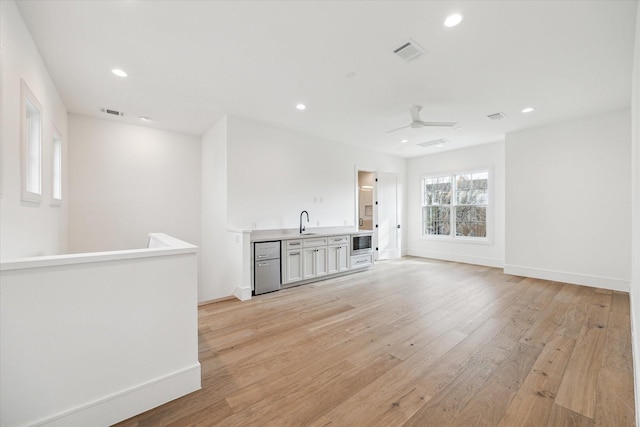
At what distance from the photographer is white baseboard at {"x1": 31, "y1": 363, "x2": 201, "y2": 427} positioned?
1.52 m

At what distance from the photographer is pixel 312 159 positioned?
576cm

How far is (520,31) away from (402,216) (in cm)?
575

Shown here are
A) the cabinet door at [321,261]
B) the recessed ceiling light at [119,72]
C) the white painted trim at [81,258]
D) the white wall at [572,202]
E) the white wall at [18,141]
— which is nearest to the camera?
the white painted trim at [81,258]

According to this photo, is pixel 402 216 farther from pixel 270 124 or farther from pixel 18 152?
pixel 18 152

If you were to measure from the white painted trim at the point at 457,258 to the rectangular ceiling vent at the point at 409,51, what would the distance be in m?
5.39

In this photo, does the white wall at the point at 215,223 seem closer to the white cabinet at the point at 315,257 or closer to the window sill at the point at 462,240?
the white cabinet at the point at 315,257

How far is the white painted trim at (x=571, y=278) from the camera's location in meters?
4.34

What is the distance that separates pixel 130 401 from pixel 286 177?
412 cm

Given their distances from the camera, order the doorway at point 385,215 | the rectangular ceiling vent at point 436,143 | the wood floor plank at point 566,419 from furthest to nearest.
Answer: the doorway at point 385,215 < the rectangular ceiling vent at point 436,143 < the wood floor plank at point 566,419

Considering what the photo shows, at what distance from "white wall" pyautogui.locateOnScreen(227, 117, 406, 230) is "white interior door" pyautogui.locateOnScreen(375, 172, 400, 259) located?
32.1 inches

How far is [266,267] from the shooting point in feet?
14.1

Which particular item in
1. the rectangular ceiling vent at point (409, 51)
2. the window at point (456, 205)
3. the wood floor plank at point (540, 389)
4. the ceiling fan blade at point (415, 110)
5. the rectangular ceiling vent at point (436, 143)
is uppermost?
the rectangular ceiling vent at point (436, 143)

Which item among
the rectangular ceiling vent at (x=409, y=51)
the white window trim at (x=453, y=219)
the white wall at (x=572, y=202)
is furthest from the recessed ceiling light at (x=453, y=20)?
the white window trim at (x=453, y=219)

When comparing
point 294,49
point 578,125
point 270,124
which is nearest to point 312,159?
point 270,124
